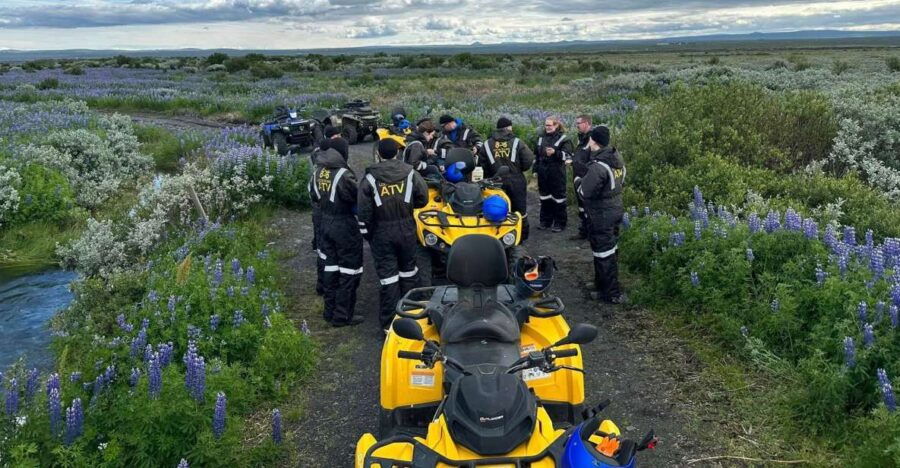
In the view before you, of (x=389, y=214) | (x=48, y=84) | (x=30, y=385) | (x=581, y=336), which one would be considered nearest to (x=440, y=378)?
(x=581, y=336)

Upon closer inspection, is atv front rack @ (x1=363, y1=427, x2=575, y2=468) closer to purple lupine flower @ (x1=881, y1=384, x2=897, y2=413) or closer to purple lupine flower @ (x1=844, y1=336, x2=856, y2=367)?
purple lupine flower @ (x1=881, y1=384, x2=897, y2=413)

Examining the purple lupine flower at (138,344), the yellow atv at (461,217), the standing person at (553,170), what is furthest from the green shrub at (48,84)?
the purple lupine flower at (138,344)

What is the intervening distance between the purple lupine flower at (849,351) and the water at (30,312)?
7838mm

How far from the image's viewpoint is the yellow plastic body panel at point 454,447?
10.2 ft

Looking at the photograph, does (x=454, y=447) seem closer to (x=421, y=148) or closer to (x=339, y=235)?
(x=339, y=235)

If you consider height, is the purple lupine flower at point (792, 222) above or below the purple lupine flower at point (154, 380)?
above

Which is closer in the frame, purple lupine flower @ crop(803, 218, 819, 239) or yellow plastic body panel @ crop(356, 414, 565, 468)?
yellow plastic body panel @ crop(356, 414, 565, 468)

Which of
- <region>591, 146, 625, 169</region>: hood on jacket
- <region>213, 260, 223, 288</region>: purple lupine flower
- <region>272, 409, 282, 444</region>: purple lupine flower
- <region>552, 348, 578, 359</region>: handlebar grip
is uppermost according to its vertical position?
<region>591, 146, 625, 169</region>: hood on jacket

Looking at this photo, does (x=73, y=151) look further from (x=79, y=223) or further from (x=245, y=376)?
(x=245, y=376)

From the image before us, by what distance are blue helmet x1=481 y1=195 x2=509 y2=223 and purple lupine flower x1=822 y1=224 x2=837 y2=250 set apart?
3573mm

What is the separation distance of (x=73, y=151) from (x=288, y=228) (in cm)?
751

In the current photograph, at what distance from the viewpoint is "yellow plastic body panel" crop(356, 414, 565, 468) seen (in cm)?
310

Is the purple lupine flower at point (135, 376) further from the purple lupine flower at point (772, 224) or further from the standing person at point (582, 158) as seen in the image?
the purple lupine flower at point (772, 224)

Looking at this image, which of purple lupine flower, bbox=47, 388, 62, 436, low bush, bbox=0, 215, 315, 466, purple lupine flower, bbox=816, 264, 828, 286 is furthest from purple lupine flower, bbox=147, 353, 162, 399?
purple lupine flower, bbox=816, 264, 828, 286
